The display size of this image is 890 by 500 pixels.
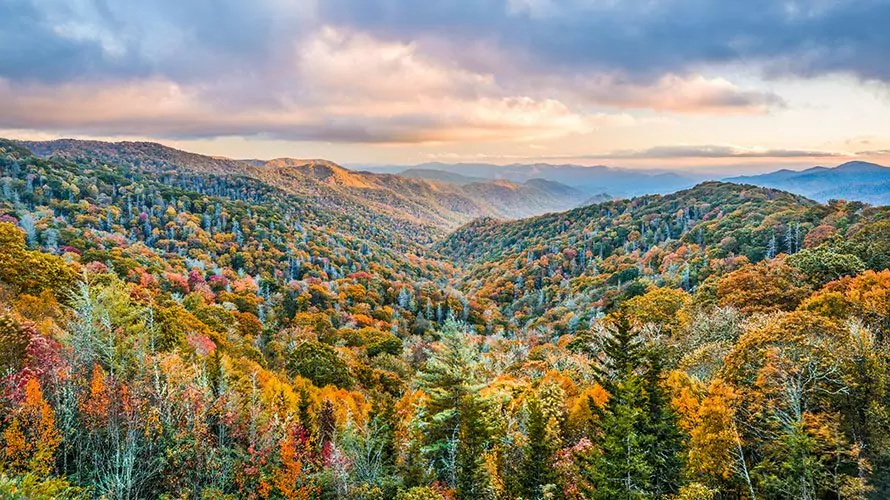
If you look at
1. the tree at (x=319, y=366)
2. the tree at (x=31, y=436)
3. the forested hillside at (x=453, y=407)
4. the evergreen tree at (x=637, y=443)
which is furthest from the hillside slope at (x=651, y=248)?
the tree at (x=31, y=436)

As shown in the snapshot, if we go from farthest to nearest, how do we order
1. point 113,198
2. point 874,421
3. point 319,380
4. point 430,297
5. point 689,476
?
point 113,198
point 430,297
point 319,380
point 689,476
point 874,421

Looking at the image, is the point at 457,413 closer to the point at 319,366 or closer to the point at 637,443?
the point at 637,443

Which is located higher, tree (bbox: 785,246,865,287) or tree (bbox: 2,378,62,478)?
tree (bbox: 785,246,865,287)

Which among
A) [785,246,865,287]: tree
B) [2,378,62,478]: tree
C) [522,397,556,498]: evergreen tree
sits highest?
[785,246,865,287]: tree

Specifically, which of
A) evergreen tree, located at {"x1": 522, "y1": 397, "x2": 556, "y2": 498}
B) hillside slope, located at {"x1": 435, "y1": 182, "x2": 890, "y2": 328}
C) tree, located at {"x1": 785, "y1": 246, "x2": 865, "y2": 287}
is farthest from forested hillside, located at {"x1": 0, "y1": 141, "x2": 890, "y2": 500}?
hillside slope, located at {"x1": 435, "y1": 182, "x2": 890, "y2": 328}

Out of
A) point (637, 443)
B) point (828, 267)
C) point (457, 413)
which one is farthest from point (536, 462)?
point (828, 267)

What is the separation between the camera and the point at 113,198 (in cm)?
13850

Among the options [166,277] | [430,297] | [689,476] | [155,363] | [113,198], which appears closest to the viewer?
[689,476]

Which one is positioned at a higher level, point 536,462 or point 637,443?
point 637,443

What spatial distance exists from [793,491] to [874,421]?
5.34 metres

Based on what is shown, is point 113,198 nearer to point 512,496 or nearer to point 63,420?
point 63,420

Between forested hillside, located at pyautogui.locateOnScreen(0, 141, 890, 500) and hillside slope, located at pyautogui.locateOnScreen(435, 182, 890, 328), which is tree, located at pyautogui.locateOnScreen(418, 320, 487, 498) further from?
hillside slope, located at pyautogui.locateOnScreen(435, 182, 890, 328)

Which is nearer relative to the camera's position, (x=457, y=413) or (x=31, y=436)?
(x=31, y=436)

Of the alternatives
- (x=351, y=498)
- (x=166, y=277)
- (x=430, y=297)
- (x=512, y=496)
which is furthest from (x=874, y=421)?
(x=430, y=297)
